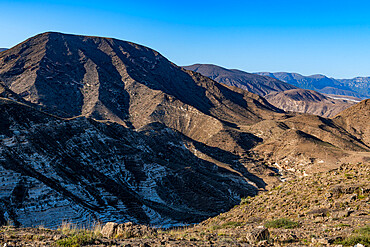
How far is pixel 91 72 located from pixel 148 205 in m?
102

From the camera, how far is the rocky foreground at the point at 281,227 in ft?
35.1

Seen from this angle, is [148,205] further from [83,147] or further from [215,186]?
[215,186]

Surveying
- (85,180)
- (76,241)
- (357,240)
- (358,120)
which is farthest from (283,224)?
(358,120)

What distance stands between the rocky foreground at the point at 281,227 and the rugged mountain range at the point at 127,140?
56.5 feet

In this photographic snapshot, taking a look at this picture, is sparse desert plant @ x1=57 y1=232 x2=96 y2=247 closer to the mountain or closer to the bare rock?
the bare rock

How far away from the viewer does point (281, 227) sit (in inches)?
606

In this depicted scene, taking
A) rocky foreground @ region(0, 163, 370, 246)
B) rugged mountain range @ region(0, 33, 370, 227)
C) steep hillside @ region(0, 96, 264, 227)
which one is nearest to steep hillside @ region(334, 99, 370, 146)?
rugged mountain range @ region(0, 33, 370, 227)

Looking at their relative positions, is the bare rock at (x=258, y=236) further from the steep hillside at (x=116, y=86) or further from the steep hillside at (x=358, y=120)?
the steep hillside at (x=358, y=120)

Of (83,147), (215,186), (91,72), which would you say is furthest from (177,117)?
(83,147)

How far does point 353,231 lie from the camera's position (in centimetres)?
1177

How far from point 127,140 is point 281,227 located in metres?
44.5

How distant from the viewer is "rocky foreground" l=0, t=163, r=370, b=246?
35.1 feet

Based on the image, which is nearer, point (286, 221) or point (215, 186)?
→ point (286, 221)

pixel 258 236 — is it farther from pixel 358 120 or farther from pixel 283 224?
pixel 358 120
